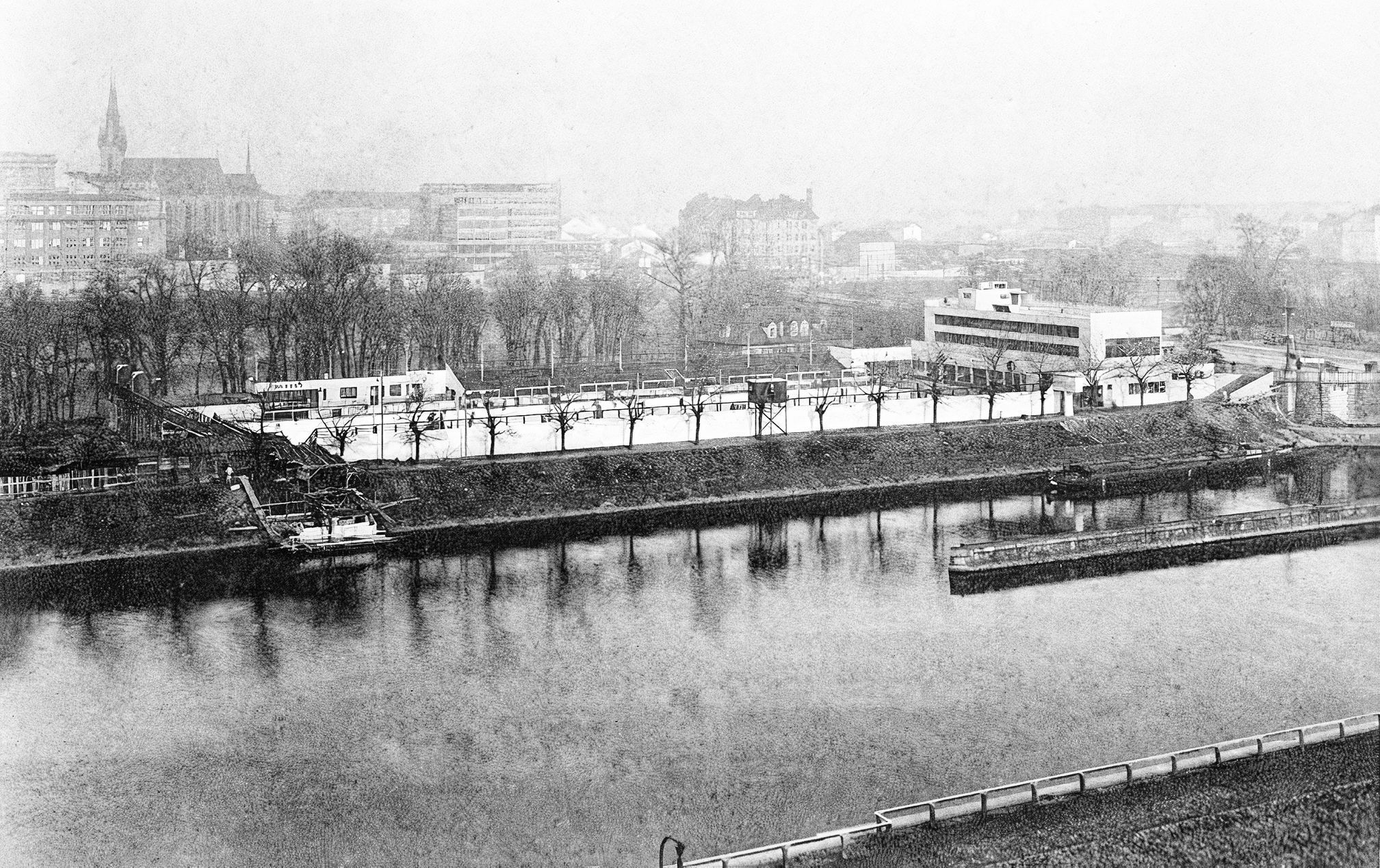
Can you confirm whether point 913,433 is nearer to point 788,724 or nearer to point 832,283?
point 788,724

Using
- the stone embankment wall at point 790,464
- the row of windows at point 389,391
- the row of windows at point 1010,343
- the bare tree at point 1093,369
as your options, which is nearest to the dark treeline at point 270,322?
the row of windows at point 389,391

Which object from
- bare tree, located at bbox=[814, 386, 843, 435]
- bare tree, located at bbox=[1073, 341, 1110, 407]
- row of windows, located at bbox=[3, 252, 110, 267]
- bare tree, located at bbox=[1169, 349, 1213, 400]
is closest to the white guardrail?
bare tree, located at bbox=[814, 386, 843, 435]

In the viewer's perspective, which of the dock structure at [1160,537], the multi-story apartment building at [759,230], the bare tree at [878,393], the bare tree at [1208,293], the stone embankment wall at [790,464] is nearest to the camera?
the dock structure at [1160,537]

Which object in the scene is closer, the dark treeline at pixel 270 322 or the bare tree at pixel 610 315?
the dark treeline at pixel 270 322

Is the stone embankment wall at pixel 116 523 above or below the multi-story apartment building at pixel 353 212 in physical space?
below

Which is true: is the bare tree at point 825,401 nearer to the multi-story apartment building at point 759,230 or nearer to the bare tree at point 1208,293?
the bare tree at point 1208,293

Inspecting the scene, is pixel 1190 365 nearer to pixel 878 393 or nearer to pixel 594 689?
pixel 878 393
